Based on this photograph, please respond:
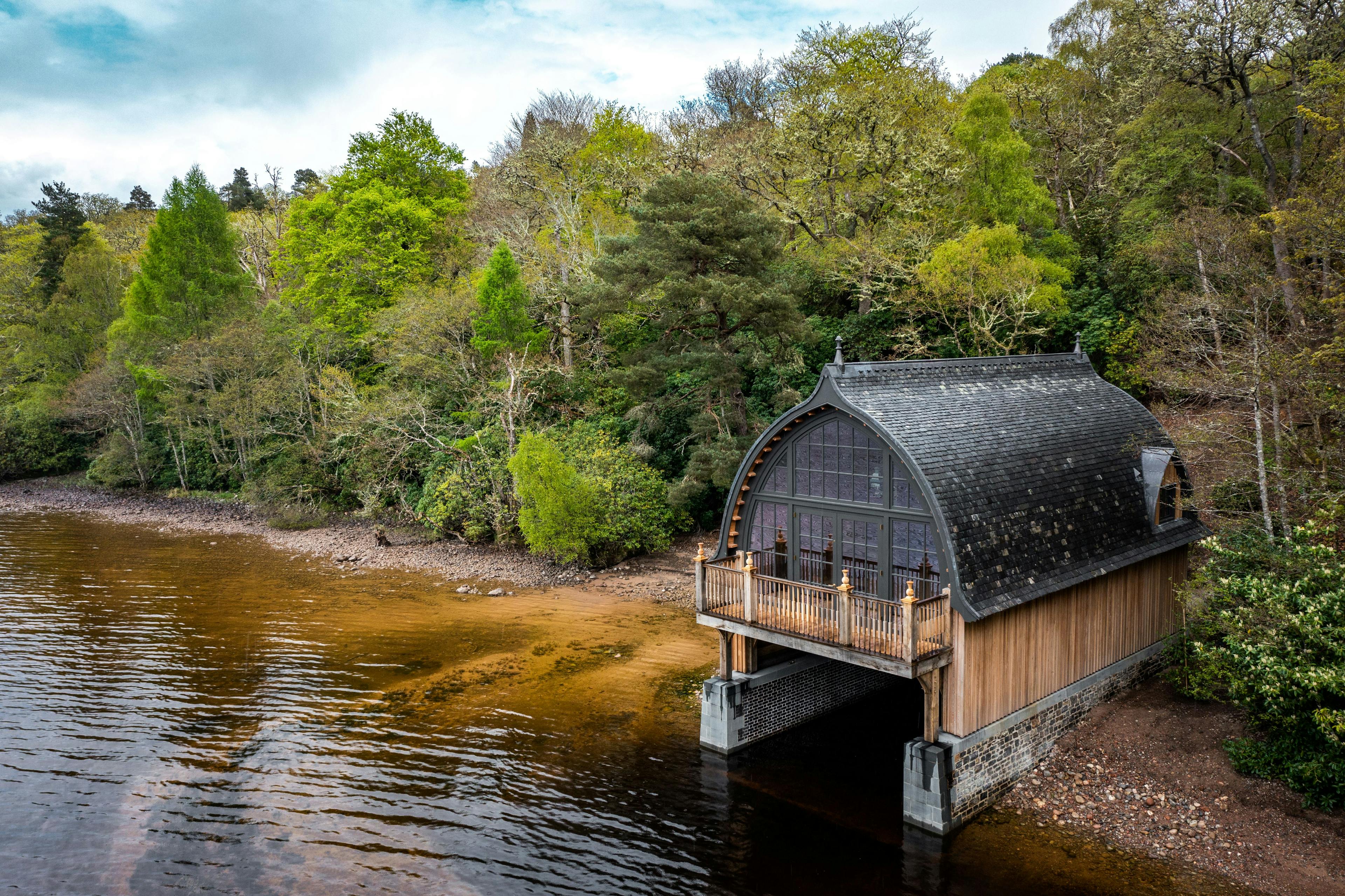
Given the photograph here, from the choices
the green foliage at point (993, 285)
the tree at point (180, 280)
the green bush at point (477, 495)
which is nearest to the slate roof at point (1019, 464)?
the green foliage at point (993, 285)

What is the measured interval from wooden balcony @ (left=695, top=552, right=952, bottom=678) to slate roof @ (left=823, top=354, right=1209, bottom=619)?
32.9 inches

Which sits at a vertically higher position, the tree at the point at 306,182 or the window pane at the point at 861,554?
the tree at the point at 306,182

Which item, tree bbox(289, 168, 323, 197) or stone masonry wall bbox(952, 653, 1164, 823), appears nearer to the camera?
stone masonry wall bbox(952, 653, 1164, 823)

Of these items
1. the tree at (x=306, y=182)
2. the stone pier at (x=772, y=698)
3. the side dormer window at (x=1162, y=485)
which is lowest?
the stone pier at (x=772, y=698)

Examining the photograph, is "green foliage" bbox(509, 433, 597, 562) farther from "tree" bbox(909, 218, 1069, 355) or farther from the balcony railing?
"tree" bbox(909, 218, 1069, 355)

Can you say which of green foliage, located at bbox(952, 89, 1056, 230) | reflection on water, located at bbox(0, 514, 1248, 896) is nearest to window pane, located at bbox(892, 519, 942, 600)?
reflection on water, located at bbox(0, 514, 1248, 896)

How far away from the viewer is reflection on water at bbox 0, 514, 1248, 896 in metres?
11.5

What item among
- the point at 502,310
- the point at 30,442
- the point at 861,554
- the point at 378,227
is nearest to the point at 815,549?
the point at 861,554

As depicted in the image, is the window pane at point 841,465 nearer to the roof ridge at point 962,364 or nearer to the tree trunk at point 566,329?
the roof ridge at point 962,364

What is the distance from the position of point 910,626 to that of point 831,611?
172 centimetres

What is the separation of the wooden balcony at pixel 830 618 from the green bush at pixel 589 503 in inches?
449

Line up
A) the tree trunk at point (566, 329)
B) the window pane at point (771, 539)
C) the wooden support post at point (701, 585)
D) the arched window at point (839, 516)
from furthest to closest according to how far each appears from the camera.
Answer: the tree trunk at point (566, 329) < the window pane at point (771, 539) < the wooden support post at point (701, 585) < the arched window at point (839, 516)

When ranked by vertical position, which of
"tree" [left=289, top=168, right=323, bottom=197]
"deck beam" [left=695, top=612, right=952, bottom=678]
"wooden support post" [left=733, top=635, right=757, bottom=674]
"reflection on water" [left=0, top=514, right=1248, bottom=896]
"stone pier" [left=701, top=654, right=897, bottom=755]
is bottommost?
"reflection on water" [left=0, top=514, right=1248, bottom=896]

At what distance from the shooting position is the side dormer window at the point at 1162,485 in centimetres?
1587
